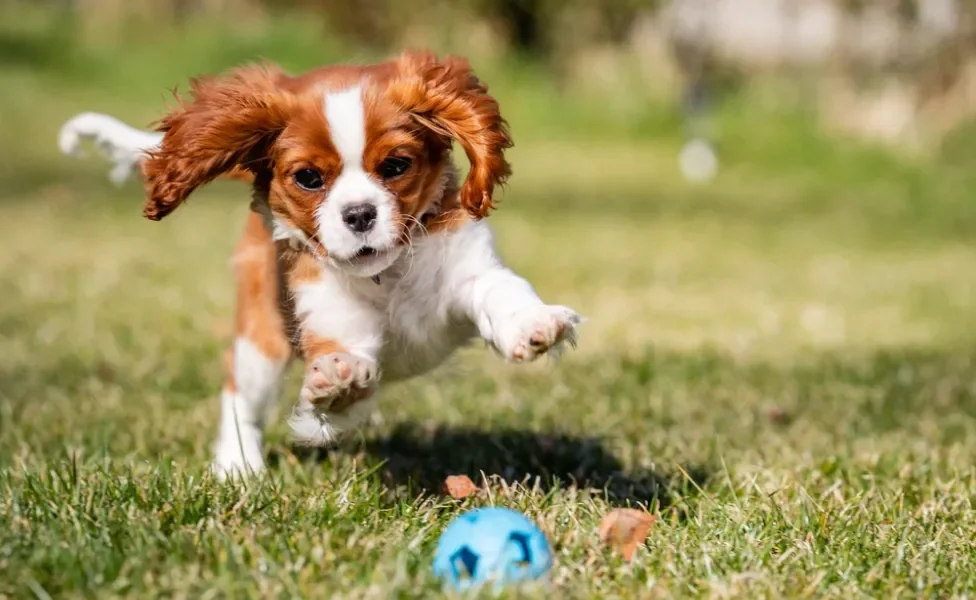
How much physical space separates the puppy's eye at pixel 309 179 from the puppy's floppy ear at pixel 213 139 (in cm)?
14

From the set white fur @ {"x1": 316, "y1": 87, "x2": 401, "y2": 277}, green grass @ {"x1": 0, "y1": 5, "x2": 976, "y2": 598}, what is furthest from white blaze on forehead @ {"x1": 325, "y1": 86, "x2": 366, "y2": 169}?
green grass @ {"x1": 0, "y1": 5, "x2": 976, "y2": 598}

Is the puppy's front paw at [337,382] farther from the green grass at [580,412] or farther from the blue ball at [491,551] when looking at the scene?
the blue ball at [491,551]

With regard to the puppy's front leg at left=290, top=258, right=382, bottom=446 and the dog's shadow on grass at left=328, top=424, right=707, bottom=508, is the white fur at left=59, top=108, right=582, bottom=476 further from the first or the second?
the dog's shadow on grass at left=328, top=424, right=707, bottom=508

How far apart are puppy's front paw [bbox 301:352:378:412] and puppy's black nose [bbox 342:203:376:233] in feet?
0.91

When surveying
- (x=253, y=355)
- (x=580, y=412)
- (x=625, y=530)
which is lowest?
(x=580, y=412)

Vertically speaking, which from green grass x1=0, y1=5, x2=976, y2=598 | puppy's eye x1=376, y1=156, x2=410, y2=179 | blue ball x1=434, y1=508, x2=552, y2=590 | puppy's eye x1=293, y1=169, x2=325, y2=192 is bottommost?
green grass x1=0, y1=5, x2=976, y2=598

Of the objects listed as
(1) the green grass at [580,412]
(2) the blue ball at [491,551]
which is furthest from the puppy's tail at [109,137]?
(2) the blue ball at [491,551]

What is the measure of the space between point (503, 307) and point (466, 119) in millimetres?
495

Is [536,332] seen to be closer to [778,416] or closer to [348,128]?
[348,128]

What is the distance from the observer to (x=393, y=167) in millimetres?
2879

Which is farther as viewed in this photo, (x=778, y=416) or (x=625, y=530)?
(x=778, y=416)

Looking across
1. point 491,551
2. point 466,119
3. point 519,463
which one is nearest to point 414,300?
point 466,119

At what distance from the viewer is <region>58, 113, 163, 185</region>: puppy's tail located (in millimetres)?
3625

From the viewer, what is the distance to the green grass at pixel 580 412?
2.34m
